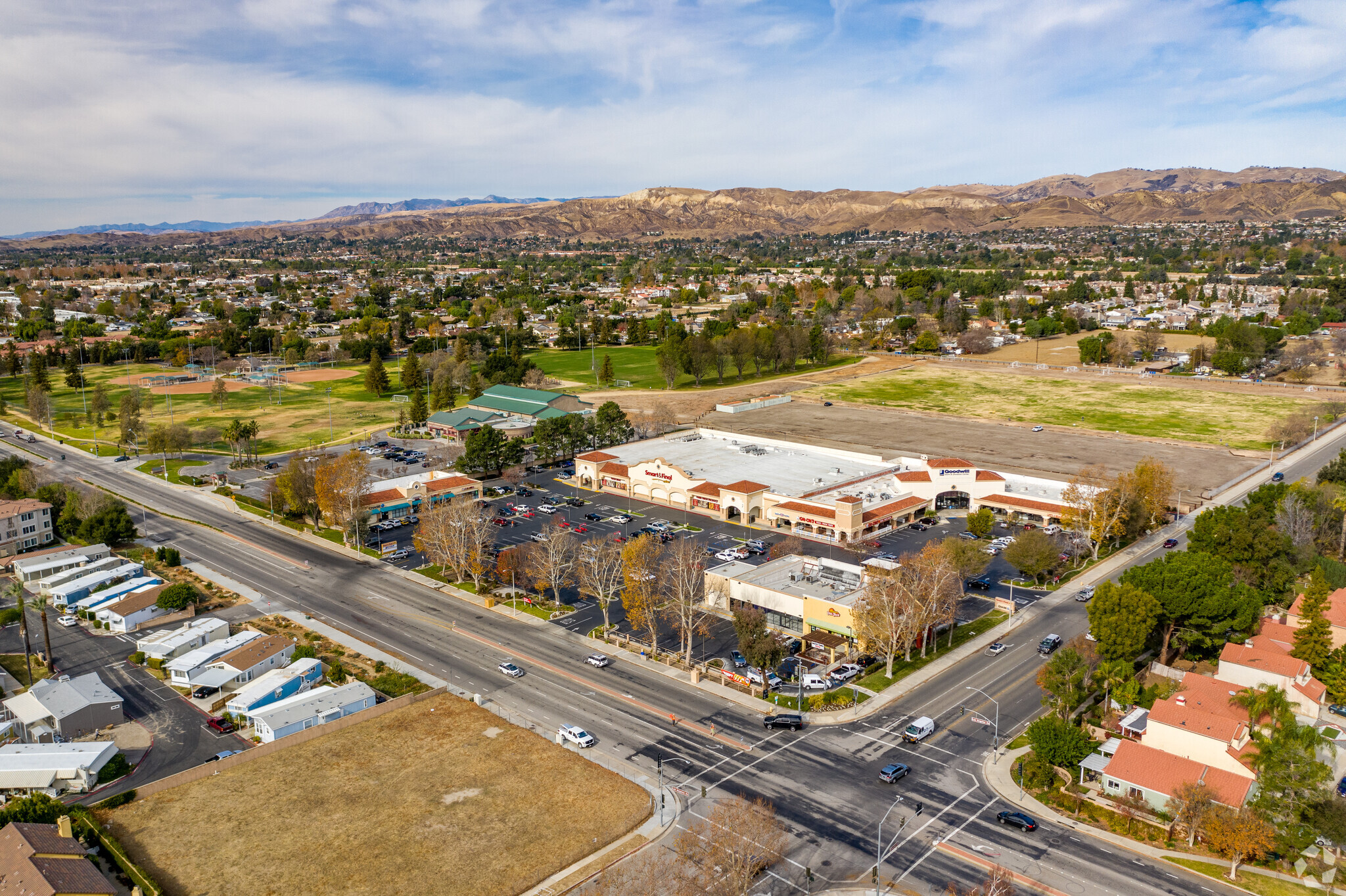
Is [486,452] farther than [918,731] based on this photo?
Yes

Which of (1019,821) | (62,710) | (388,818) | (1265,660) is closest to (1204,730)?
(1019,821)

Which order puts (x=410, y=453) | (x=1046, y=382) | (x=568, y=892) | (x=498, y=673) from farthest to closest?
(x=1046, y=382) < (x=410, y=453) < (x=498, y=673) < (x=568, y=892)

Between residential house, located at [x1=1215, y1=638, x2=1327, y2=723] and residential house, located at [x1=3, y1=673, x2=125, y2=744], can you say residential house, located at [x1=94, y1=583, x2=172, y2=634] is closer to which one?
residential house, located at [x1=3, y1=673, x2=125, y2=744]

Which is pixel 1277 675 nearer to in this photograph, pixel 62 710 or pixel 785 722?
pixel 785 722

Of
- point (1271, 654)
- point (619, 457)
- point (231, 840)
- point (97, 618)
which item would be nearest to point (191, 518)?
point (97, 618)

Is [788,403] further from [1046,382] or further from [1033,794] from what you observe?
[1033,794]

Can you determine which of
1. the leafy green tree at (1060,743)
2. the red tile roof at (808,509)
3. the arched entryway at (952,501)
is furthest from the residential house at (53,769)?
the arched entryway at (952,501)
